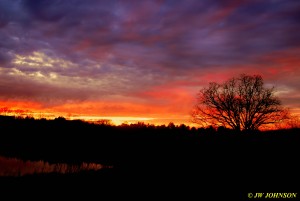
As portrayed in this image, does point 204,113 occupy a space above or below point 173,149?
above

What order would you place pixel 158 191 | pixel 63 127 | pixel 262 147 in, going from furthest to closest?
pixel 63 127 < pixel 262 147 < pixel 158 191

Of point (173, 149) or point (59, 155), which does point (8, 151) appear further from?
point (173, 149)

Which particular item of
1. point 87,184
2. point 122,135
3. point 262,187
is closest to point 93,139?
point 122,135

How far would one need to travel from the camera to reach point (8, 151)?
23844mm

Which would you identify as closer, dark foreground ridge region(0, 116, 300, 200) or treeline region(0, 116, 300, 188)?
dark foreground ridge region(0, 116, 300, 200)

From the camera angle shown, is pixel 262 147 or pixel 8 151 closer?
pixel 262 147

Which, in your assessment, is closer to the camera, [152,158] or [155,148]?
[152,158]

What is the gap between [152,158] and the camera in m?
21.5

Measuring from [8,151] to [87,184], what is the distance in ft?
51.9

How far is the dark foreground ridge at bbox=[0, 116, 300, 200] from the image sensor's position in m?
11.7

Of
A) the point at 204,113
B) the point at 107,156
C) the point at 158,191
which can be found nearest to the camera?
the point at 158,191

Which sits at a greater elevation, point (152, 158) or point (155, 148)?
point (155, 148)

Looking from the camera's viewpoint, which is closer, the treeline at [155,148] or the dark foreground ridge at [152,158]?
the dark foreground ridge at [152,158]

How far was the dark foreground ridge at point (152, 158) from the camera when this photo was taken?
38.3ft
